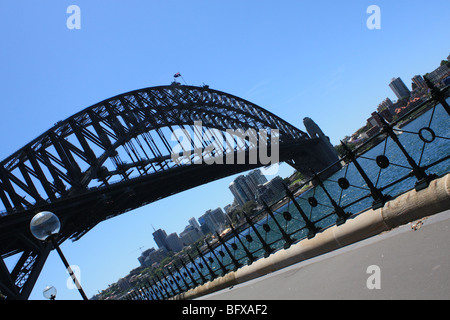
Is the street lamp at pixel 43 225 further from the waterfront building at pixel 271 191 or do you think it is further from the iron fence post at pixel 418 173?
the waterfront building at pixel 271 191

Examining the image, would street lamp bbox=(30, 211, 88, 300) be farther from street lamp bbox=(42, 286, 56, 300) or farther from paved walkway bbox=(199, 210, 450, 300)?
street lamp bbox=(42, 286, 56, 300)

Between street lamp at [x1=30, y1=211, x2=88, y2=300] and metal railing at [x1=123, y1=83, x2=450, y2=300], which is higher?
street lamp at [x1=30, y1=211, x2=88, y2=300]

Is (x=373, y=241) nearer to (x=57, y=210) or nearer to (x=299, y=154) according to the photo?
(x=57, y=210)

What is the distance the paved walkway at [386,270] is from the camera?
2922 millimetres

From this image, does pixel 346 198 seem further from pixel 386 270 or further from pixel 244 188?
pixel 244 188

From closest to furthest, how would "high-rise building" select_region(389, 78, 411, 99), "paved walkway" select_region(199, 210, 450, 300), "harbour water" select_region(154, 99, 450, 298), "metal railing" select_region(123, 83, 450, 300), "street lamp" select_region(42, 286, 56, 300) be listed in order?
"paved walkway" select_region(199, 210, 450, 300) < "metal railing" select_region(123, 83, 450, 300) < "harbour water" select_region(154, 99, 450, 298) < "street lamp" select_region(42, 286, 56, 300) < "high-rise building" select_region(389, 78, 411, 99)

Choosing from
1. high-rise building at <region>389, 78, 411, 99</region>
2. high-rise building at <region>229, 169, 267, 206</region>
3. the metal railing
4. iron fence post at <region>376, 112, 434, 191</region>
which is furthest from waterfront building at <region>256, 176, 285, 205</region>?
iron fence post at <region>376, 112, 434, 191</region>

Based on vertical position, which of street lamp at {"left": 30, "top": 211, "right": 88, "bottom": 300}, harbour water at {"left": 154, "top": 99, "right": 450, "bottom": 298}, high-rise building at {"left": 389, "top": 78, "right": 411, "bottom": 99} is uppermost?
high-rise building at {"left": 389, "top": 78, "right": 411, "bottom": 99}

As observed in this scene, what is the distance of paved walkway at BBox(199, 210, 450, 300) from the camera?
9.59 ft

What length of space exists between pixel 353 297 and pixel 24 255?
2119 cm

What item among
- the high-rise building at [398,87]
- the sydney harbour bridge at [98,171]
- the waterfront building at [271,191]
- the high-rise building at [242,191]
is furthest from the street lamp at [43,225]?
the high-rise building at [398,87]

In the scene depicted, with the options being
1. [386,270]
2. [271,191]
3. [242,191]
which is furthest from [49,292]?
[242,191]

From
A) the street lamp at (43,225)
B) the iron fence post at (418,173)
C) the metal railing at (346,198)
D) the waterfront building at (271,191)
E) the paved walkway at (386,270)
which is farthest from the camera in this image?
the waterfront building at (271,191)

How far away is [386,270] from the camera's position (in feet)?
11.6
